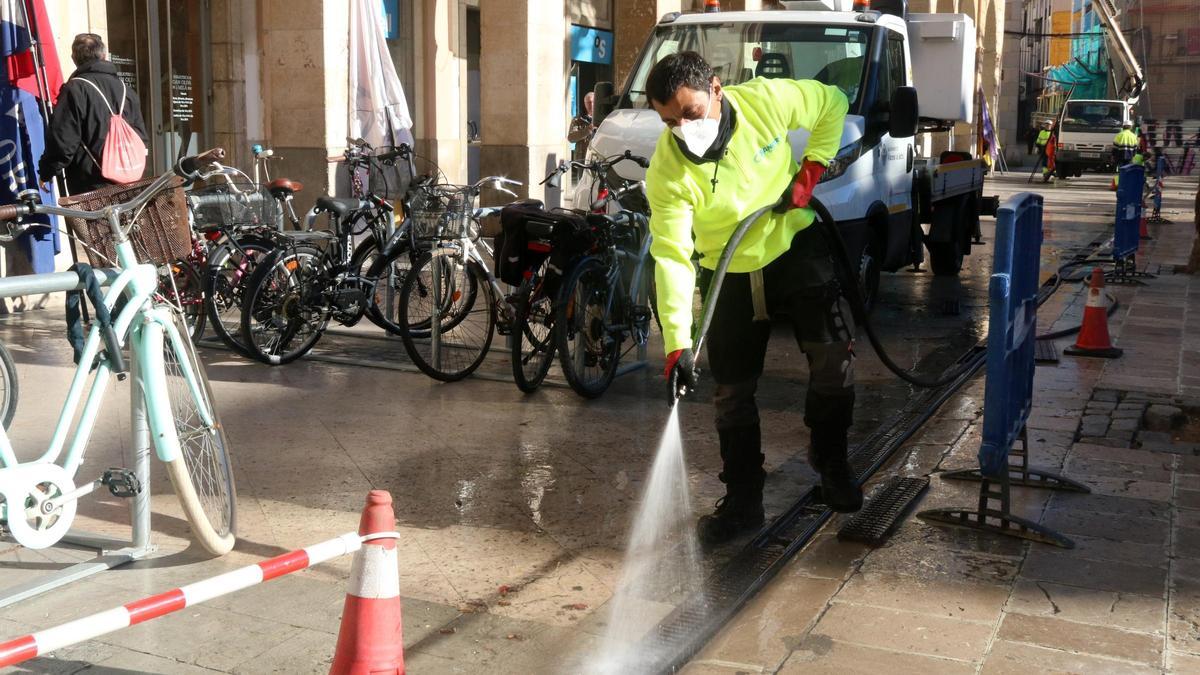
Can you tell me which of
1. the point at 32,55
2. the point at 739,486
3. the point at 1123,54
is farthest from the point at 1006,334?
the point at 1123,54

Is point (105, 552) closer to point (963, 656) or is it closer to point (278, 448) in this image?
point (278, 448)

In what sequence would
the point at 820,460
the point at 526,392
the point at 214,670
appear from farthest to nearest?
the point at 526,392
the point at 820,460
the point at 214,670

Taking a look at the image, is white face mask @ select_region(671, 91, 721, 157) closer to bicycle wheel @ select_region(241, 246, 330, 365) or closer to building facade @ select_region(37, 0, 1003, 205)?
bicycle wheel @ select_region(241, 246, 330, 365)

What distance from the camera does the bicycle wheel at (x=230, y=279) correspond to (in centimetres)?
864

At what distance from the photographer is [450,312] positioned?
27.6ft

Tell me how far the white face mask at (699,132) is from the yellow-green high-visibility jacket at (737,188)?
0.20 feet

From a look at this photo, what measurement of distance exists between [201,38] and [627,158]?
6.64 meters

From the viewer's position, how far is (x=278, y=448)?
6688 millimetres

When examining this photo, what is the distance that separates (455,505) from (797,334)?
1.61 metres

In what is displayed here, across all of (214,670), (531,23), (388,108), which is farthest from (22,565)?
(531,23)

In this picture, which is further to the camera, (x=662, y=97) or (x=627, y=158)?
(x=627, y=158)

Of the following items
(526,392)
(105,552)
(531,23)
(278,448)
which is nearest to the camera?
(105,552)

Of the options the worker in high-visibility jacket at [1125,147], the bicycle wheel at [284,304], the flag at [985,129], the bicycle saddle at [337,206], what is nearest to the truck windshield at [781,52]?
the bicycle saddle at [337,206]

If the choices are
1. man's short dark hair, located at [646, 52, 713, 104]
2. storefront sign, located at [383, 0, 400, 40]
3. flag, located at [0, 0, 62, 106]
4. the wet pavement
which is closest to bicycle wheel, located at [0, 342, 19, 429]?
the wet pavement
